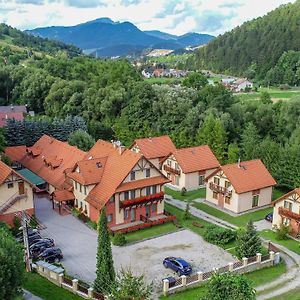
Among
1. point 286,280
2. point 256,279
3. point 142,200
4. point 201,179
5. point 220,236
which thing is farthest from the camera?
point 201,179

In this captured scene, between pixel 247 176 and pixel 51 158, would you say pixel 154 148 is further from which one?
pixel 247 176

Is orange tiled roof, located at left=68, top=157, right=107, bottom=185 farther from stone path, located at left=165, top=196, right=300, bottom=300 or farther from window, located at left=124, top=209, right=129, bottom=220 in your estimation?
stone path, located at left=165, top=196, right=300, bottom=300

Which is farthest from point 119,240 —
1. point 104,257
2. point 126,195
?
point 104,257

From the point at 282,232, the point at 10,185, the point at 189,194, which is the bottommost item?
the point at 189,194

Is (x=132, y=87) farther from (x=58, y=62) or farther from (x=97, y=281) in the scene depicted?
(x=97, y=281)

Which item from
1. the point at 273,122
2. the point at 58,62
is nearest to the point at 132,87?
the point at 273,122

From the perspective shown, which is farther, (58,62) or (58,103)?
(58,62)

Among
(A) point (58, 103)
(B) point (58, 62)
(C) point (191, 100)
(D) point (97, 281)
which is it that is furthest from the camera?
(B) point (58, 62)
